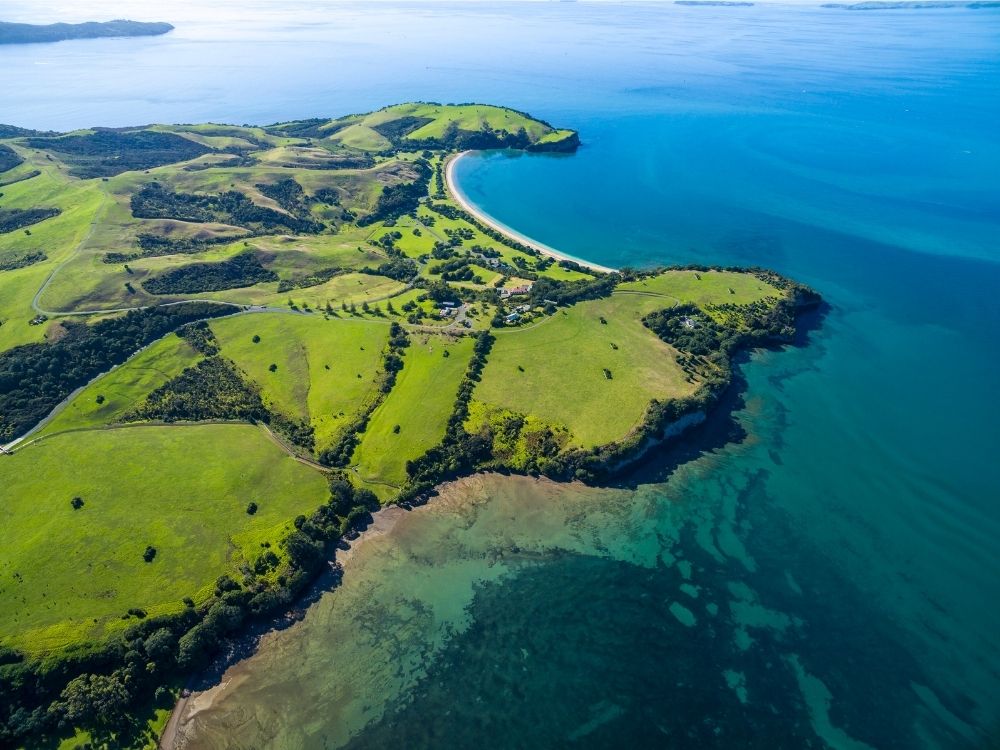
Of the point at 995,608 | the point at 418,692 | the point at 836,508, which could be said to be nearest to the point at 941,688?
the point at 995,608

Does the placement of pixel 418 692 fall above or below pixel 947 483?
below

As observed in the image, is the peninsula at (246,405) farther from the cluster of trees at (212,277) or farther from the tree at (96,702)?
the cluster of trees at (212,277)

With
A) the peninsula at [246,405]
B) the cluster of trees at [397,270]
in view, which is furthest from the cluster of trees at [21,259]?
the cluster of trees at [397,270]

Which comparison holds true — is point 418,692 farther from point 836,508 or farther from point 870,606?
point 836,508

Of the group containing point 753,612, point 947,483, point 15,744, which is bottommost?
point 15,744

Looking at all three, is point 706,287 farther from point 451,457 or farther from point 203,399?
point 203,399

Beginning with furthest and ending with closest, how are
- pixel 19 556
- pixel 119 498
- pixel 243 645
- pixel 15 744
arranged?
pixel 119 498 → pixel 19 556 → pixel 243 645 → pixel 15 744
